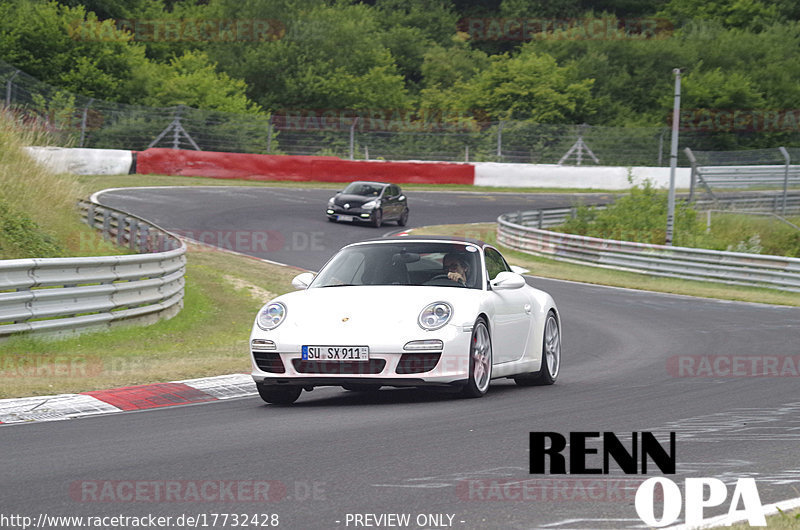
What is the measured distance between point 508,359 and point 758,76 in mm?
70507

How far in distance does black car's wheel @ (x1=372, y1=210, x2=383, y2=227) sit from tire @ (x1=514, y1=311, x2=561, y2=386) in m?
23.1

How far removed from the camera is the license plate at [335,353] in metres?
8.66

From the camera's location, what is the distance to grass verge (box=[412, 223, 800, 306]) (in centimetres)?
2516

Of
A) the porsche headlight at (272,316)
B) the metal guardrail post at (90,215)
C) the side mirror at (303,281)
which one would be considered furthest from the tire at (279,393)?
the metal guardrail post at (90,215)

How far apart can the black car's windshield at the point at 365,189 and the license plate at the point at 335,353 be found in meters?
26.0

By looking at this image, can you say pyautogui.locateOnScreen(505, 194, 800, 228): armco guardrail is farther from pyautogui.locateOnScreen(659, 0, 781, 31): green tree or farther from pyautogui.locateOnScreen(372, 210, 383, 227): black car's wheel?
pyautogui.locateOnScreen(659, 0, 781, 31): green tree

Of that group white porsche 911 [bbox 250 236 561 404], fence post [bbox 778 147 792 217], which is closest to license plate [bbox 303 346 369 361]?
white porsche 911 [bbox 250 236 561 404]

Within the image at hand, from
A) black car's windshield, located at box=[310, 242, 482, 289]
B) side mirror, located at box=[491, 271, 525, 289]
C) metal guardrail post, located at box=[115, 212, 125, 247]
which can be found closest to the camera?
side mirror, located at box=[491, 271, 525, 289]

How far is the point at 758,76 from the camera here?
246ft

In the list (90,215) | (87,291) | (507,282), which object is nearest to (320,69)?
(90,215)

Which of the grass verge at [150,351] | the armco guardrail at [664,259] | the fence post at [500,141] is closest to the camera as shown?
the grass verge at [150,351]

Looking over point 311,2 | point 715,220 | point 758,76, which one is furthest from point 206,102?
point 758,76

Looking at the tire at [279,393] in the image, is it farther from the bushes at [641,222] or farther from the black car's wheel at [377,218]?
the bushes at [641,222]

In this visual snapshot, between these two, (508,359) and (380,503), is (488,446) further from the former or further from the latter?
(508,359)
